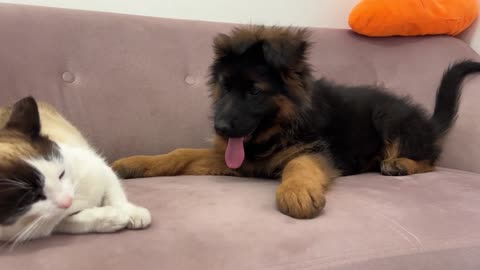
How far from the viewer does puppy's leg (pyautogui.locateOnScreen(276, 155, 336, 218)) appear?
1302 millimetres

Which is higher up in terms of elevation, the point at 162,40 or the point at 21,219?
the point at 162,40

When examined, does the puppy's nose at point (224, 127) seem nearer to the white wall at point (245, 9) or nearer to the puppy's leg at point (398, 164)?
the puppy's leg at point (398, 164)

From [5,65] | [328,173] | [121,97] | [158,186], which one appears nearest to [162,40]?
[121,97]

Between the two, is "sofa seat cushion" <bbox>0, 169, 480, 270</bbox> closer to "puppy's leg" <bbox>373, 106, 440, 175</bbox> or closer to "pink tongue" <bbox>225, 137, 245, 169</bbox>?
"pink tongue" <bbox>225, 137, 245, 169</bbox>

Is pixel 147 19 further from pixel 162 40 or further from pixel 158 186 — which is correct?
pixel 158 186

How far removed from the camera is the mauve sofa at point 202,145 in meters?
1.08

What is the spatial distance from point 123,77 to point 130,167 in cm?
49

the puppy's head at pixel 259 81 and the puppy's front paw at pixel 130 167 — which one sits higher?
the puppy's head at pixel 259 81

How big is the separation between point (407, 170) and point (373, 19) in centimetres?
99

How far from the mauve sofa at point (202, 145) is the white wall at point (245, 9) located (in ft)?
0.99

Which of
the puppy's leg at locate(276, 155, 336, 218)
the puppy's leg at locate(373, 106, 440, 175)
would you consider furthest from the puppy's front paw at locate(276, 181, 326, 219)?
the puppy's leg at locate(373, 106, 440, 175)

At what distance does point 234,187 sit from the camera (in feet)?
5.38

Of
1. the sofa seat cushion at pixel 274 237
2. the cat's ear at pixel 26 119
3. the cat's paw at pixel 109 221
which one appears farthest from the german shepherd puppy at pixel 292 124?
the cat's ear at pixel 26 119

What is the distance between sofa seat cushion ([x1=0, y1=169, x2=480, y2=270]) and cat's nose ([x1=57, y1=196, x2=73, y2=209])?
0.31ft
